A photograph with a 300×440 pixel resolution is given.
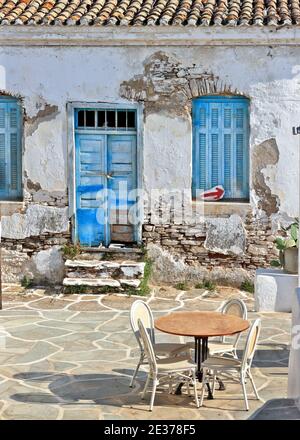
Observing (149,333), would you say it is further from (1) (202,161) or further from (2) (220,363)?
(1) (202,161)

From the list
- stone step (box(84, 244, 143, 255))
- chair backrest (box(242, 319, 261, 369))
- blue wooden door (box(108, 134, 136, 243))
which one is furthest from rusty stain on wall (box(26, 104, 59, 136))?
chair backrest (box(242, 319, 261, 369))

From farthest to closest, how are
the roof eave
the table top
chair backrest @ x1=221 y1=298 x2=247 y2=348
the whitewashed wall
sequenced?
the whitewashed wall < the roof eave < chair backrest @ x1=221 y1=298 x2=247 y2=348 < the table top

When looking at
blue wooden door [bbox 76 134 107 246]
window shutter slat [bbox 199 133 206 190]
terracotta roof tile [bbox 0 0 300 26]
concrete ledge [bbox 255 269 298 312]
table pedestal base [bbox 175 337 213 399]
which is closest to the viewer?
table pedestal base [bbox 175 337 213 399]

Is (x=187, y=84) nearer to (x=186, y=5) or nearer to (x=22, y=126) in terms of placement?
(x=186, y=5)

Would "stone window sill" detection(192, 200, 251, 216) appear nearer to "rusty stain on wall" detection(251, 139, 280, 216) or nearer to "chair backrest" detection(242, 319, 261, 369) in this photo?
"rusty stain on wall" detection(251, 139, 280, 216)

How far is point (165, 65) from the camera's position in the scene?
50.3ft

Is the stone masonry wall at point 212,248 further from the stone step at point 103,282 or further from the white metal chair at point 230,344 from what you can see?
the white metal chair at point 230,344

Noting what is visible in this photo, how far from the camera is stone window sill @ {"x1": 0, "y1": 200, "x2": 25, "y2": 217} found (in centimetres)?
1584

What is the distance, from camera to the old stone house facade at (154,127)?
1517 cm

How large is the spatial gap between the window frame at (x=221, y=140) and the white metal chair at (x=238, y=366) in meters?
6.13

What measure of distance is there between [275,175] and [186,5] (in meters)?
3.45
